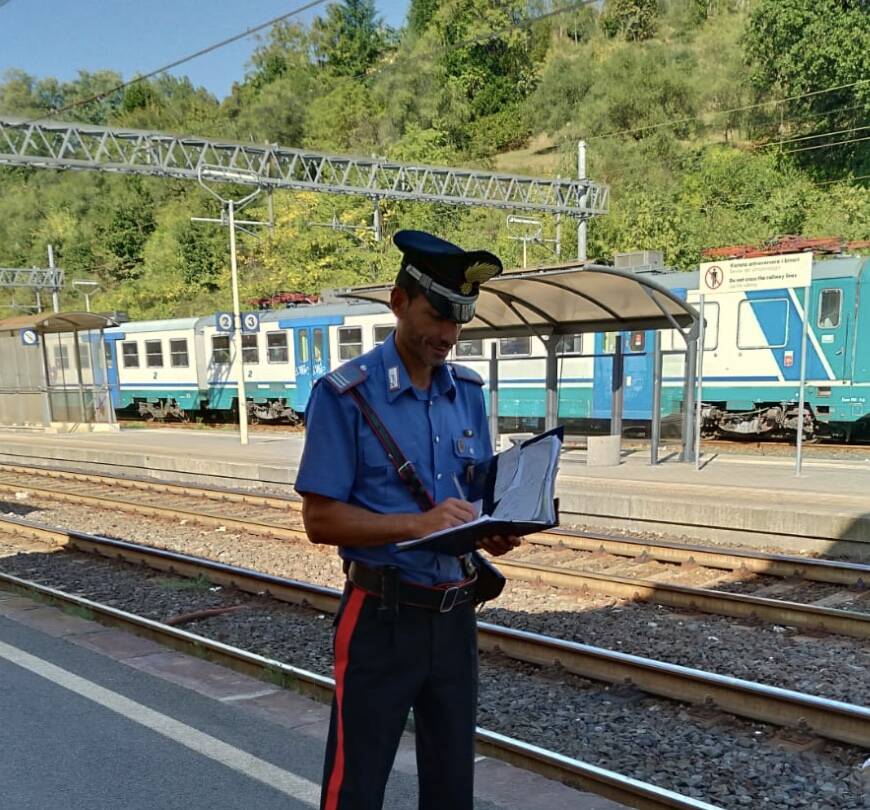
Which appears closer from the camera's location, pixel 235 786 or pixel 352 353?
pixel 235 786

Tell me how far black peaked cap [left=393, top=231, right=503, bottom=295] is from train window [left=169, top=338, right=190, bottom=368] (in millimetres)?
24346

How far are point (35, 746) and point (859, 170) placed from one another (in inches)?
1937

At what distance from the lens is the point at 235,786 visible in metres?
3.62

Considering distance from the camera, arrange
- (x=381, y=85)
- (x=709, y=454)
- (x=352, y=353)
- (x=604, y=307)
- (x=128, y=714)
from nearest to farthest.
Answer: (x=128, y=714) < (x=604, y=307) < (x=709, y=454) < (x=352, y=353) < (x=381, y=85)

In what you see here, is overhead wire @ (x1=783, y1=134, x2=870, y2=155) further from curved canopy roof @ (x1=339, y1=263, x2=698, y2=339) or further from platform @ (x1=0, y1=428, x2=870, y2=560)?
curved canopy roof @ (x1=339, y1=263, x2=698, y2=339)

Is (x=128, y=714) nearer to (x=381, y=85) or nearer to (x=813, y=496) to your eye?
(x=813, y=496)

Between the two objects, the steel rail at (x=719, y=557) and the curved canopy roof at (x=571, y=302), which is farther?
the curved canopy roof at (x=571, y=302)

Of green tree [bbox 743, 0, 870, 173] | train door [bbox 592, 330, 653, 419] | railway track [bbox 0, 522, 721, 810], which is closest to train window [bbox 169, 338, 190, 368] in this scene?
train door [bbox 592, 330, 653, 419]

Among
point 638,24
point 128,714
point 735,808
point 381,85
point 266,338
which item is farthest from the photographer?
point 638,24

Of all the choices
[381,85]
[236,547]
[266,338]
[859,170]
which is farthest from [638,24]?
[236,547]

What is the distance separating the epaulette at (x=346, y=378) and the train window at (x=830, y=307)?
14.8 m

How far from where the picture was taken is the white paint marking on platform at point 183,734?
362 centimetres

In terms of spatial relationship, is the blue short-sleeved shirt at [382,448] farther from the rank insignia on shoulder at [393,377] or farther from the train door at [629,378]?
the train door at [629,378]

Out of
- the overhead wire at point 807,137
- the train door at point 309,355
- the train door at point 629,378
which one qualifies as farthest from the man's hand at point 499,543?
the overhead wire at point 807,137
